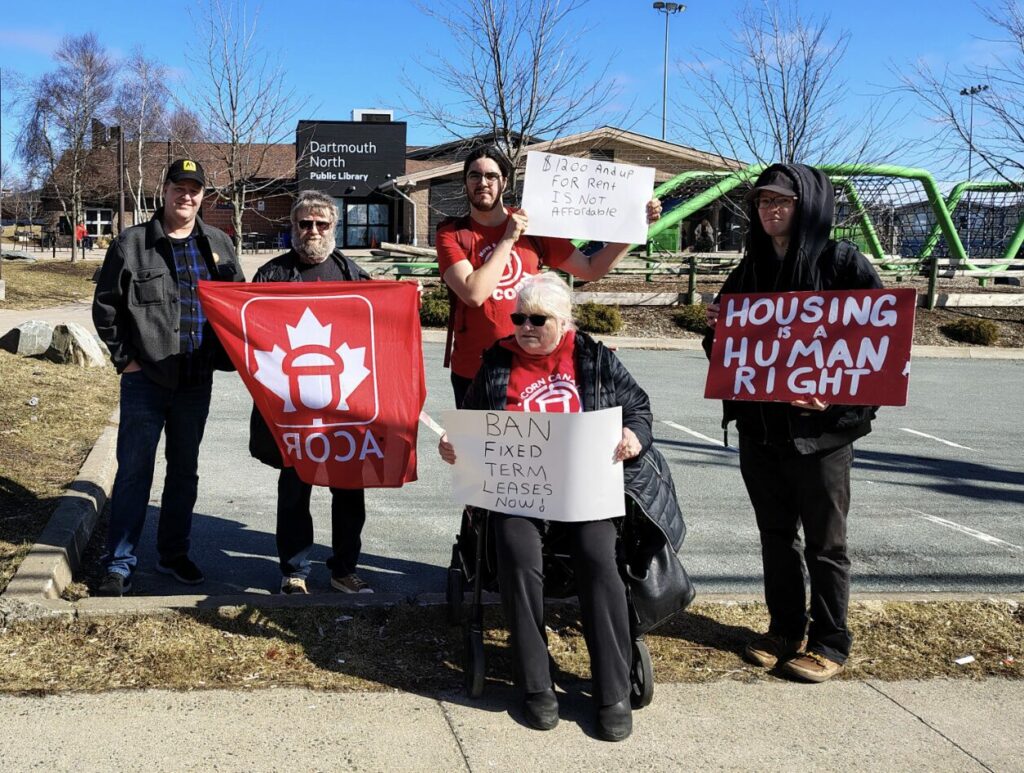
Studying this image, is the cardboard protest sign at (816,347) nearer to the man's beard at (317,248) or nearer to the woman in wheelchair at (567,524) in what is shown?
the woman in wheelchair at (567,524)

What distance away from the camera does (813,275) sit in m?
3.85

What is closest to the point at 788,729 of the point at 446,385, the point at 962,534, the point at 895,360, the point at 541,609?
the point at 541,609

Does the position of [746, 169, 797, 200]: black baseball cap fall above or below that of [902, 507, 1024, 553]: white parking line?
above

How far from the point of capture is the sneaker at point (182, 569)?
4.95 meters

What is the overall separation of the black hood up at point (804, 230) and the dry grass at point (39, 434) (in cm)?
356

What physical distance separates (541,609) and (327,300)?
68.7 inches

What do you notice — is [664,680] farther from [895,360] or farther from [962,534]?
A: [962,534]

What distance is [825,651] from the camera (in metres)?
3.95

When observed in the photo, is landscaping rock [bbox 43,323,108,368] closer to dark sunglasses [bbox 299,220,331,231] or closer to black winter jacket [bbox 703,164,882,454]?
dark sunglasses [bbox 299,220,331,231]

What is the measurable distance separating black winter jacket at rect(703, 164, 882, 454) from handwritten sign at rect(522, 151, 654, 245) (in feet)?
2.48

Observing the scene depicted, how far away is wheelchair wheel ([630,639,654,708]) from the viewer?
3.58 metres

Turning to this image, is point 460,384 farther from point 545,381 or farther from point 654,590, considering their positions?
point 654,590

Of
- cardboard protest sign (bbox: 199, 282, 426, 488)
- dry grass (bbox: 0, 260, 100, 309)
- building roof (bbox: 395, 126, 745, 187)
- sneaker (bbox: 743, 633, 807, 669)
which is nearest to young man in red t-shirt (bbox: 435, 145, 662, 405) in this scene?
cardboard protest sign (bbox: 199, 282, 426, 488)

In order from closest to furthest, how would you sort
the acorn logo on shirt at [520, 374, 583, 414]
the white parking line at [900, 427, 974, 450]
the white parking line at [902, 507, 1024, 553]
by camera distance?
the acorn logo on shirt at [520, 374, 583, 414]
the white parking line at [902, 507, 1024, 553]
the white parking line at [900, 427, 974, 450]
